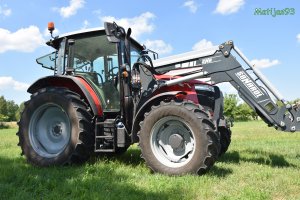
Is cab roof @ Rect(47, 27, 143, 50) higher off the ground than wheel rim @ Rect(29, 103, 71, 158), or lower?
higher

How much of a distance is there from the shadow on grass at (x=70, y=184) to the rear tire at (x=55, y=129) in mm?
287

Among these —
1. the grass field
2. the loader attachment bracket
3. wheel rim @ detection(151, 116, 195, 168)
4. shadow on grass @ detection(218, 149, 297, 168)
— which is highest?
the loader attachment bracket

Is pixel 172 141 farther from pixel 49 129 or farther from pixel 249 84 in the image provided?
pixel 49 129

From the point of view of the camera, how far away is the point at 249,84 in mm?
6207

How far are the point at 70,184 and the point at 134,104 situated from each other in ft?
6.89

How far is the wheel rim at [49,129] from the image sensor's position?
6.86 m

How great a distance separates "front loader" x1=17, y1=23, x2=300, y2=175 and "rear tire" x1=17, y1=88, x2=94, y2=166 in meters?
0.02

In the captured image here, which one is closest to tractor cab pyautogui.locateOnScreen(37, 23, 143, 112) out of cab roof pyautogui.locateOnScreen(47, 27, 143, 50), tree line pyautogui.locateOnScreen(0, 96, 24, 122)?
cab roof pyautogui.locateOnScreen(47, 27, 143, 50)

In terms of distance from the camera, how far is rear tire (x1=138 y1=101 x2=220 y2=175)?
5.44 meters

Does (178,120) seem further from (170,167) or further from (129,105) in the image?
(129,105)

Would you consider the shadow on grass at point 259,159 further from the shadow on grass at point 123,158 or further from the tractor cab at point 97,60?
the tractor cab at point 97,60

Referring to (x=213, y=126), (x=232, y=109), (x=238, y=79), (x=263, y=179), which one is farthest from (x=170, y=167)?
(x=232, y=109)

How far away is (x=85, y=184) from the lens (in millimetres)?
4949

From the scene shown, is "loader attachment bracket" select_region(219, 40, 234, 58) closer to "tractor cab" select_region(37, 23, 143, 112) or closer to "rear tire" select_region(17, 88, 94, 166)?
"tractor cab" select_region(37, 23, 143, 112)
